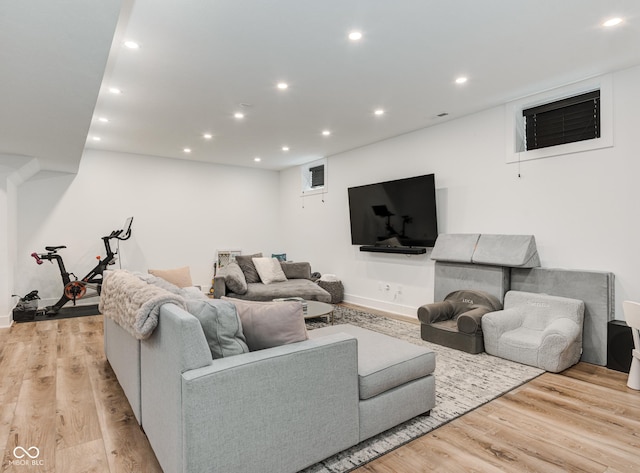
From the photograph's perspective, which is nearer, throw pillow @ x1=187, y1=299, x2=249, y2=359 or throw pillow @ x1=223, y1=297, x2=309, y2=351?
throw pillow @ x1=187, y1=299, x2=249, y2=359

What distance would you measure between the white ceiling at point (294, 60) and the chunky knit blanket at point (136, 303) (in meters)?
1.45

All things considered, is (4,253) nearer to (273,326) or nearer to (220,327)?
(220,327)

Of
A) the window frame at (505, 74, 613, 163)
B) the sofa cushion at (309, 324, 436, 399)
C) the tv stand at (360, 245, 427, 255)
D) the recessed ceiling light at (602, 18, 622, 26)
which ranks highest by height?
the recessed ceiling light at (602, 18, 622, 26)

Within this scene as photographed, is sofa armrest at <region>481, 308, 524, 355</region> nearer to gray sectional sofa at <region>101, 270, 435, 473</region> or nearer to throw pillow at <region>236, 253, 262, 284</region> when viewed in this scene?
gray sectional sofa at <region>101, 270, 435, 473</region>

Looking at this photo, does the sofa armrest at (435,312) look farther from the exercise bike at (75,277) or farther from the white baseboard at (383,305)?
the exercise bike at (75,277)

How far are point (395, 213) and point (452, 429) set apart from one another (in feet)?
11.6

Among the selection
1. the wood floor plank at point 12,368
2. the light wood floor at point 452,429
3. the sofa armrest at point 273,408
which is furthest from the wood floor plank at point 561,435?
the wood floor plank at point 12,368

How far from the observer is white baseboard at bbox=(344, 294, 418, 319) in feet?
17.9

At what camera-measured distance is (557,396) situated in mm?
2818

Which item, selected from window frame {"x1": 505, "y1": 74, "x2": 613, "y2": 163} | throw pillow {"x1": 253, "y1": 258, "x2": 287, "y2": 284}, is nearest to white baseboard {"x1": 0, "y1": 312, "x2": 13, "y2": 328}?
throw pillow {"x1": 253, "y1": 258, "x2": 287, "y2": 284}

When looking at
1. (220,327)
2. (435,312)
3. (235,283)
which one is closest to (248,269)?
(235,283)

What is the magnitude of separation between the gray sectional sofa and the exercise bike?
4274 millimetres

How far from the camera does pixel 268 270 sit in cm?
611

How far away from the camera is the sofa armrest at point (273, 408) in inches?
62.7
